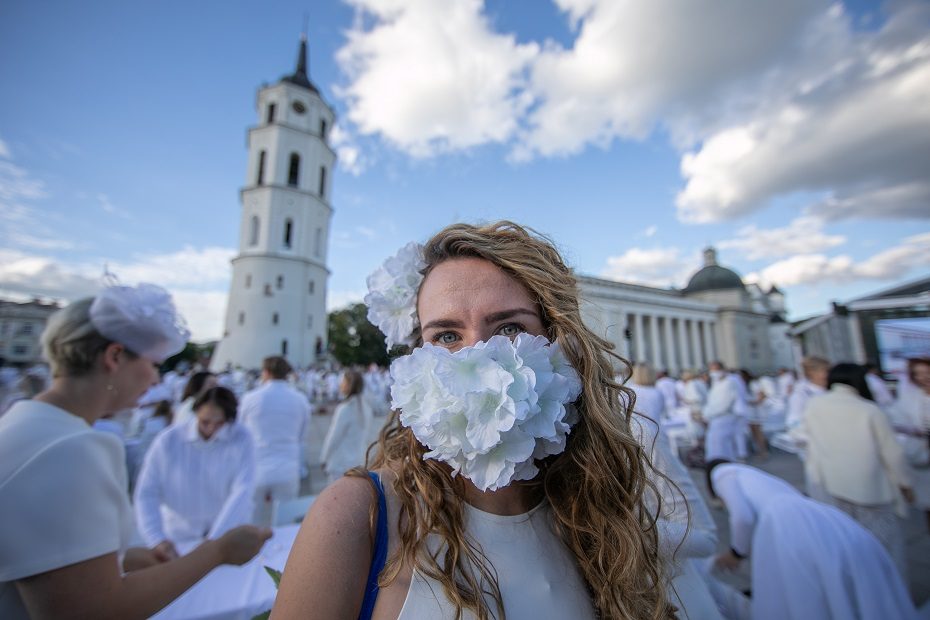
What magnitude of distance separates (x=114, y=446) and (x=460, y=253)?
1.84 meters

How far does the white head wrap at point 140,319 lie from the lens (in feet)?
6.72

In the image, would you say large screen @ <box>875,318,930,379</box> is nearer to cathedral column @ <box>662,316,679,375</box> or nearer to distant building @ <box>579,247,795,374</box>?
distant building @ <box>579,247,795,374</box>

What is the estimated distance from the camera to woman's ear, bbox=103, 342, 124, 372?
2.04 m

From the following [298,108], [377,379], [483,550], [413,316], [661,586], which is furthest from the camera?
[298,108]

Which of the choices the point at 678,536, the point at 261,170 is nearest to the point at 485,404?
the point at 678,536

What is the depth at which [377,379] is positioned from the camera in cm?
2266

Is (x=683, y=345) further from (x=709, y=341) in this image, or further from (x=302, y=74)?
(x=302, y=74)

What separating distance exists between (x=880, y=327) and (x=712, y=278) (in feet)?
221

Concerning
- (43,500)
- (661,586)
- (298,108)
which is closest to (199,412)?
(43,500)

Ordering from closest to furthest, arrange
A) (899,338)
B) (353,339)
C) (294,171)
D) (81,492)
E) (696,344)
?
(81,492)
(899,338)
(294,171)
(353,339)
(696,344)

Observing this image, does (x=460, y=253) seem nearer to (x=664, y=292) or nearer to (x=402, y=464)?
(x=402, y=464)

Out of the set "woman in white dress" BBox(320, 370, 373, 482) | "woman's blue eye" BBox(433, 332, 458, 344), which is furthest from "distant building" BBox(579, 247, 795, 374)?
"woman's blue eye" BBox(433, 332, 458, 344)

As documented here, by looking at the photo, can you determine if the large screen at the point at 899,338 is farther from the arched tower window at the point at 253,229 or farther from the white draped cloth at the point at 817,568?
the arched tower window at the point at 253,229

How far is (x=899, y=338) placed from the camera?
10.5m
